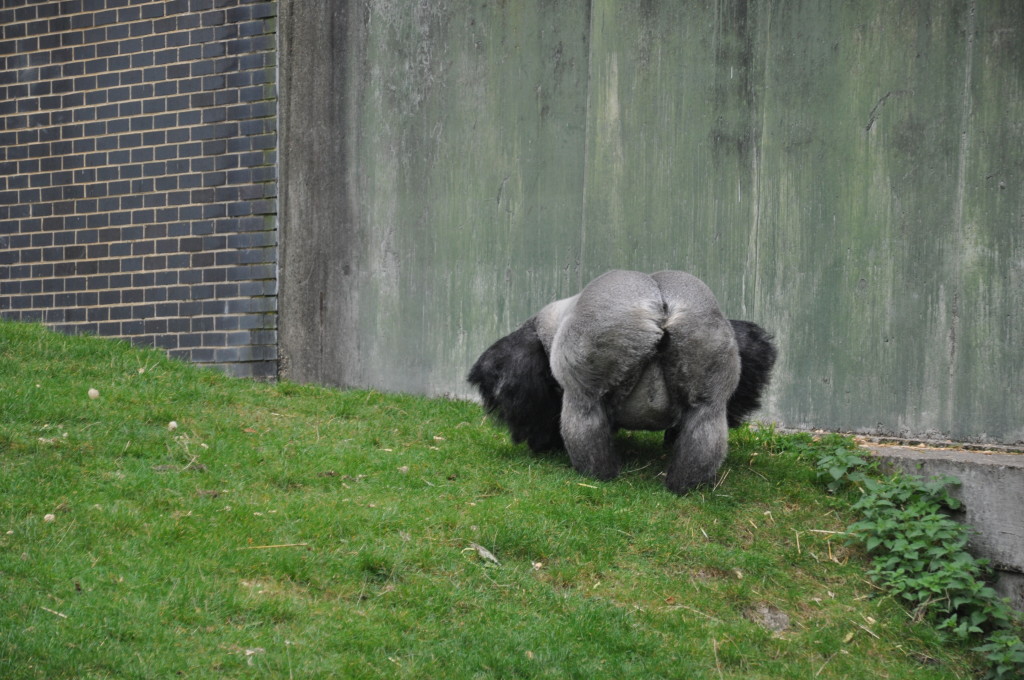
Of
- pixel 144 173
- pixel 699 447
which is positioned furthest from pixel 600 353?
pixel 144 173

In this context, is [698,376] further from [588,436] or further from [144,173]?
[144,173]

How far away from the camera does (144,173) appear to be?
407 inches

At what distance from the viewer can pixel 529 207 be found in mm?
9117

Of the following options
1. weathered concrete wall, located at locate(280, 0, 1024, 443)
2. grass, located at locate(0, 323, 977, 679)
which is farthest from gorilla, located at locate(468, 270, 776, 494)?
weathered concrete wall, located at locate(280, 0, 1024, 443)

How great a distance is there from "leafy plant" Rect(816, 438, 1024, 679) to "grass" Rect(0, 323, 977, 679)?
117 mm

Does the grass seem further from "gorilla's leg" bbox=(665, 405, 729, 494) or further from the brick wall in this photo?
the brick wall

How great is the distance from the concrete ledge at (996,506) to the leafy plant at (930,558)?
0.07 m

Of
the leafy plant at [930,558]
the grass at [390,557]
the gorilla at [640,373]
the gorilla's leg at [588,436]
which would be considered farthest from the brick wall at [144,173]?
the leafy plant at [930,558]

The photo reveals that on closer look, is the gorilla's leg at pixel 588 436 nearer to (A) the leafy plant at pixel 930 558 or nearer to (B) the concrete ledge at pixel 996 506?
(A) the leafy plant at pixel 930 558

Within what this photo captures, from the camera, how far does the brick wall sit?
9.93 m

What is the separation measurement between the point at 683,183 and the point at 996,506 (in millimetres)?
3521

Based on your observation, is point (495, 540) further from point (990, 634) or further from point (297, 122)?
point (297, 122)

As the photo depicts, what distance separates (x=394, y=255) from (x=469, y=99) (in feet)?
4.90

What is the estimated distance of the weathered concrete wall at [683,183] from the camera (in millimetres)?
7613
